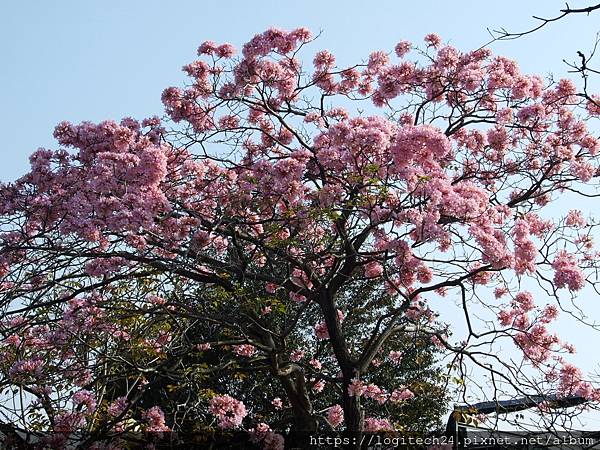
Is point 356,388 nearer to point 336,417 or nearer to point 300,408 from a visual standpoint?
point 300,408

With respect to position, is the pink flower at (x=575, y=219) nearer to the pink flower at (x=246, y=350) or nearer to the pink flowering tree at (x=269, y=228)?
the pink flowering tree at (x=269, y=228)

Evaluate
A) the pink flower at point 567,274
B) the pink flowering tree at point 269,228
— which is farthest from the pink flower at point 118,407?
the pink flower at point 567,274

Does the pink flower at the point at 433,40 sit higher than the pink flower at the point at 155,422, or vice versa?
the pink flower at the point at 433,40

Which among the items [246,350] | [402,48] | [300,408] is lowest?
[300,408]

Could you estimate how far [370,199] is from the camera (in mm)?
5793

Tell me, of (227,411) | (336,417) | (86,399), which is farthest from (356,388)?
(86,399)

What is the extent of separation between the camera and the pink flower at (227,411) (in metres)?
6.39

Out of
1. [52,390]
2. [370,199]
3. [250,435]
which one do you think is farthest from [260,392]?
[370,199]

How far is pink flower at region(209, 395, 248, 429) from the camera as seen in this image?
6391 millimetres

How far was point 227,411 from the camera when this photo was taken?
6.45 metres

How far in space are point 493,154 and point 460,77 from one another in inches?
31.0

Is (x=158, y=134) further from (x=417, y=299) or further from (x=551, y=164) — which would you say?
(x=551, y=164)

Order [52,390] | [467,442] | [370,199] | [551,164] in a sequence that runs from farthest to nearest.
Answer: [551,164] < [467,442] < [52,390] < [370,199]

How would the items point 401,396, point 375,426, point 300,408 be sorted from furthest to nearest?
1. point 401,396
2. point 300,408
3. point 375,426
